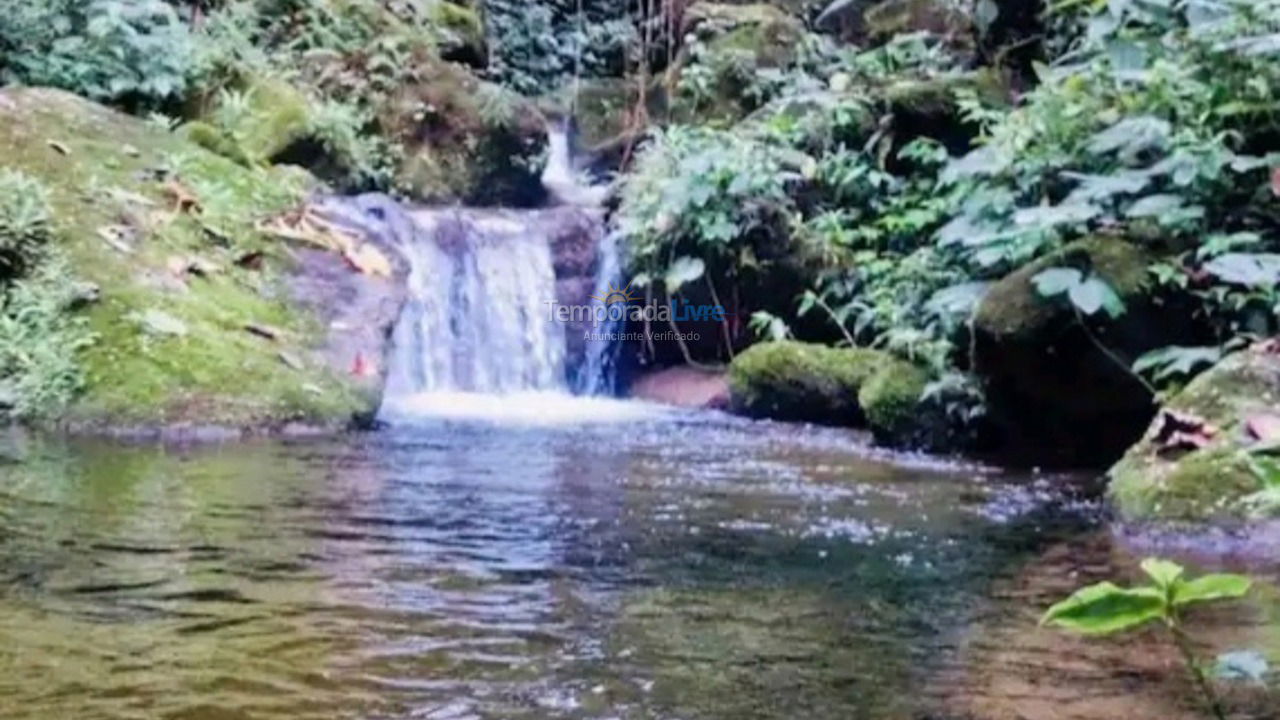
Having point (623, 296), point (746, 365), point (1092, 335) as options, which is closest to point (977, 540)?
point (1092, 335)

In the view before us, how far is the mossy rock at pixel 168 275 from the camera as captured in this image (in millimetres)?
6949

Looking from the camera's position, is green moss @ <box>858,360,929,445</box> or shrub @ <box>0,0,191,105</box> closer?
green moss @ <box>858,360,929,445</box>

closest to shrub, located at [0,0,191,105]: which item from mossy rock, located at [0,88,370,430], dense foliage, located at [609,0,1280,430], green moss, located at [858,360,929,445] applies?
mossy rock, located at [0,88,370,430]

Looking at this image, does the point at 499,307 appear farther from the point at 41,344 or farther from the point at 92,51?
the point at 41,344

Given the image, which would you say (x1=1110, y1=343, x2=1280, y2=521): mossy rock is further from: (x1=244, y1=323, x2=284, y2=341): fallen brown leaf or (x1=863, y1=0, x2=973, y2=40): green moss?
(x1=863, y1=0, x2=973, y2=40): green moss

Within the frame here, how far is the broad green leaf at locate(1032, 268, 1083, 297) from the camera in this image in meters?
6.58

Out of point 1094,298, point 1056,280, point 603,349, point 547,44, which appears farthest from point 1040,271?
point 547,44

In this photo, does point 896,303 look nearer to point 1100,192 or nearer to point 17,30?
point 1100,192

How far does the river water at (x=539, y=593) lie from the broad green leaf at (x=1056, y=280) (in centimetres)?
91

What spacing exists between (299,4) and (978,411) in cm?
901

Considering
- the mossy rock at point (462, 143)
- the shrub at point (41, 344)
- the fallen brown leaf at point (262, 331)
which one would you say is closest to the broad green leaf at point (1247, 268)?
the fallen brown leaf at point (262, 331)

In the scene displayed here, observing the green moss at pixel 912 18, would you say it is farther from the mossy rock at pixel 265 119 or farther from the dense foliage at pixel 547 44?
the mossy rock at pixel 265 119

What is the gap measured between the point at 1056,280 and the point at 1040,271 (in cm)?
31

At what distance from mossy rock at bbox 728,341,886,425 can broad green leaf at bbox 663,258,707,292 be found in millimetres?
1254
